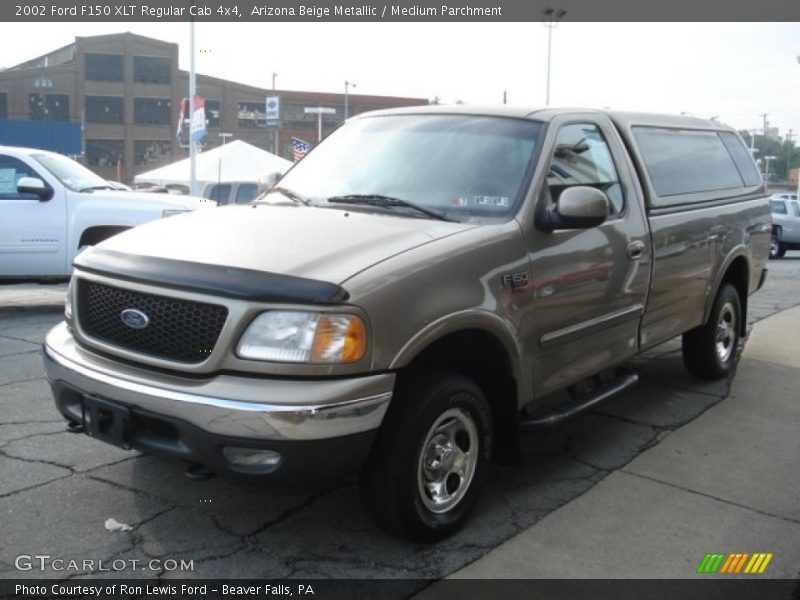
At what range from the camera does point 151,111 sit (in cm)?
7656

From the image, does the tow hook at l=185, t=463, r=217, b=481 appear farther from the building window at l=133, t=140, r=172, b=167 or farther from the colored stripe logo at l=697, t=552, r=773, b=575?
the building window at l=133, t=140, r=172, b=167

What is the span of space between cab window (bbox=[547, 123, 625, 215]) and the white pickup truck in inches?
218

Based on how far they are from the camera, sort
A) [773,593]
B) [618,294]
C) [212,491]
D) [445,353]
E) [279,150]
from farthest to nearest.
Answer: [279,150], [618,294], [212,491], [445,353], [773,593]

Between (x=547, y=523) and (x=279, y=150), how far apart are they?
3216 inches

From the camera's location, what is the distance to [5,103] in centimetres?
7306

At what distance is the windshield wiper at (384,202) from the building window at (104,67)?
77.4m

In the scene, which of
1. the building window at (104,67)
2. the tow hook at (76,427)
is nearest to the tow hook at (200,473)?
the tow hook at (76,427)

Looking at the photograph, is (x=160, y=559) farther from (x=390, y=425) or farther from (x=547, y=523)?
(x=547, y=523)

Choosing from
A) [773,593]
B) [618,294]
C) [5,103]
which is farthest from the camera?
[5,103]

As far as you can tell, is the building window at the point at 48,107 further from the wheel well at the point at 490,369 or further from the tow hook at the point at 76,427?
the wheel well at the point at 490,369

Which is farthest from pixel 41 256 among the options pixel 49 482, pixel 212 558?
pixel 212 558

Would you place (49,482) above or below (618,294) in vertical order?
below

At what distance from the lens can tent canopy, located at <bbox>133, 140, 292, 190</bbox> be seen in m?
24.7

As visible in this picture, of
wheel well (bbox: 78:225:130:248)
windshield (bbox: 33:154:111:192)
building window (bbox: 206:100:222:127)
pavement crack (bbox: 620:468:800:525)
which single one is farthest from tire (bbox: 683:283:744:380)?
building window (bbox: 206:100:222:127)
